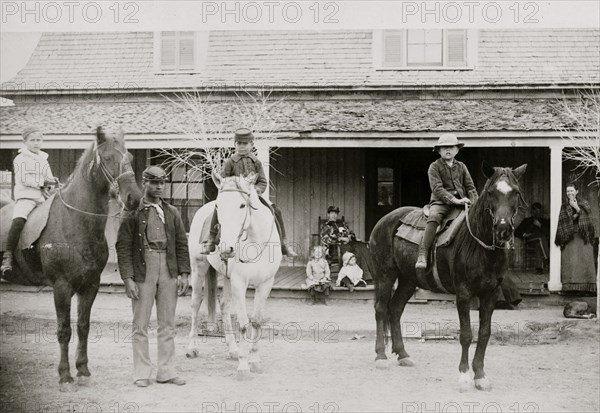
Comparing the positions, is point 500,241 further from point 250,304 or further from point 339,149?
point 339,149

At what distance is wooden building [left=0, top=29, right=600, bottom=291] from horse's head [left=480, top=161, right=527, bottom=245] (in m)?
4.87

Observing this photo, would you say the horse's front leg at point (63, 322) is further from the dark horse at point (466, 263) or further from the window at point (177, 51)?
the window at point (177, 51)

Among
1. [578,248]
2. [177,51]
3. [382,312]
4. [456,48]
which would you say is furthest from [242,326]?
[456,48]

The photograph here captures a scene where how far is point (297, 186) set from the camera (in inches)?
492

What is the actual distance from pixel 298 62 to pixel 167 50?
8.44 feet

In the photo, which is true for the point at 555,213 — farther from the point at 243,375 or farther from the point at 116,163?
→ the point at 116,163

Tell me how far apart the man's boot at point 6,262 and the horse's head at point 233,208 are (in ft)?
6.23

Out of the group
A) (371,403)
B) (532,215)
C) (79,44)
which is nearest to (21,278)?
(371,403)

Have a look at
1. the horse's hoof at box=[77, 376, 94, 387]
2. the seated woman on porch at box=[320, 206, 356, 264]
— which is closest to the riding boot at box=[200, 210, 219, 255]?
Answer: the horse's hoof at box=[77, 376, 94, 387]

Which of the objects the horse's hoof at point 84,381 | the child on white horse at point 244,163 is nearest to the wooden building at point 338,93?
the child on white horse at point 244,163

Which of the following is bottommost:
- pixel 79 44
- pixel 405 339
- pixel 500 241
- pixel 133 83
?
pixel 405 339

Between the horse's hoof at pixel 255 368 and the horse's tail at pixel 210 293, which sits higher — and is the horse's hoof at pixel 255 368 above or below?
below

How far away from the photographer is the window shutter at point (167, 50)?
12273 mm

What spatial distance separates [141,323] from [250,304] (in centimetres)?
387
